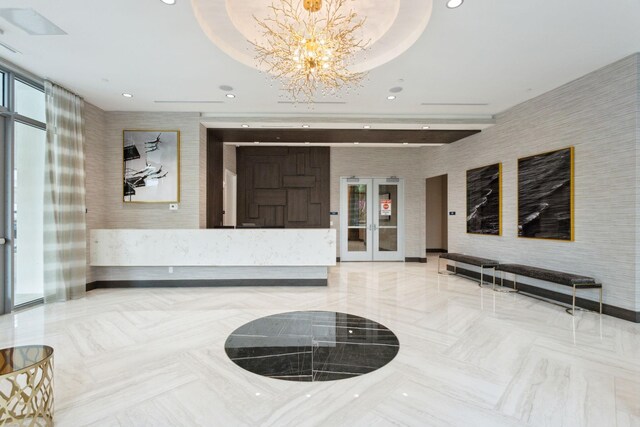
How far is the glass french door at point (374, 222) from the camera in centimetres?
919

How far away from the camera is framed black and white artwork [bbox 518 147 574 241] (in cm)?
475

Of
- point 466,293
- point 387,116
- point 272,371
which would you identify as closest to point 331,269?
point 466,293

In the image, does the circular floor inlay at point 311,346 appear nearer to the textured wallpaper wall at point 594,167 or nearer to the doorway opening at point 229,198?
the textured wallpaper wall at point 594,167

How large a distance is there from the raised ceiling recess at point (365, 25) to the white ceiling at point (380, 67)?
115mm

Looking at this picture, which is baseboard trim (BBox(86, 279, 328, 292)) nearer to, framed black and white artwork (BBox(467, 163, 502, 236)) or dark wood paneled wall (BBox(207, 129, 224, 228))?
dark wood paneled wall (BBox(207, 129, 224, 228))

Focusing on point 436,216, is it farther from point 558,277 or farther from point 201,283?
point 201,283

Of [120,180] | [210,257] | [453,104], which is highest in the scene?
[453,104]

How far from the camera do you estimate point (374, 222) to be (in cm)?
920

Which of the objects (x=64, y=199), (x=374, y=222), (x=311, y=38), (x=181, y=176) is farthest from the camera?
(x=374, y=222)

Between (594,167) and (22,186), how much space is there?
9082 millimetres

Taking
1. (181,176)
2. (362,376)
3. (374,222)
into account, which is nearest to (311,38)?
(362,376)

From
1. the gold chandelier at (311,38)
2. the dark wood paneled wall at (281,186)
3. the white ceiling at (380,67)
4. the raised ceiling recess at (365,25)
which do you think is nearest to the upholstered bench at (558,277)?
the white ceiling at (380,67)

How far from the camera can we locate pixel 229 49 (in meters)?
3.96

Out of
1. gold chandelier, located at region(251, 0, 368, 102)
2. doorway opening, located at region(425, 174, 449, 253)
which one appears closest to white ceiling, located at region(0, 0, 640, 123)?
A: gold chandelier, located at region(251, 0, 368, 102)
